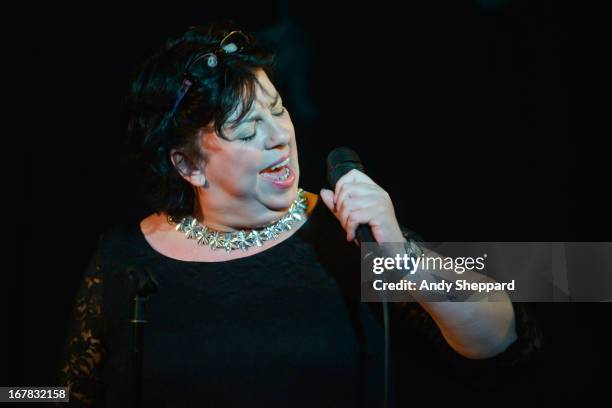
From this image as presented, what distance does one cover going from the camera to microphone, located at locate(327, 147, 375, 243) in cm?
112

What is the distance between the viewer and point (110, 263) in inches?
61.1

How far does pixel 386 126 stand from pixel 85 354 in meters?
0.99

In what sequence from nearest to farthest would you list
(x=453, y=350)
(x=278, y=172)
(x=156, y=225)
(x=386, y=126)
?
(x=453, y=350)
(x=278, y=172)
(x=156, y=225)
(x=386, y=126)

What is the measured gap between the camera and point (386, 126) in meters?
1.86

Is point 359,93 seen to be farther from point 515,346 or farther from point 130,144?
point 515,346

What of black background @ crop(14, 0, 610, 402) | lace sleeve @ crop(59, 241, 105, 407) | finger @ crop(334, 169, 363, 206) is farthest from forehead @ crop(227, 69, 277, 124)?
lace sleeve @ crop(59, 241, 105, 407)

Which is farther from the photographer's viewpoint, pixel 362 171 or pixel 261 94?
pixel 261 94

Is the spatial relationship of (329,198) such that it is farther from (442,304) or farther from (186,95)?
(186,95)

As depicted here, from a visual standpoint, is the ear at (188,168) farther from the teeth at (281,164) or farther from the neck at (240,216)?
the teeth at (281,164)

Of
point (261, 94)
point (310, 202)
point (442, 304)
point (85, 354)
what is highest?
point (261, 94)

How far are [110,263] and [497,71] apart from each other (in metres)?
1.10

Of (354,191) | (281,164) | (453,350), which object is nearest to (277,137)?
(281,164)

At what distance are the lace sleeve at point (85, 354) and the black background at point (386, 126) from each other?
0.48 metres

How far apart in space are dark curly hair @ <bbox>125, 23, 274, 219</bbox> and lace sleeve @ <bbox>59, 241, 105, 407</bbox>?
13.6 inches
